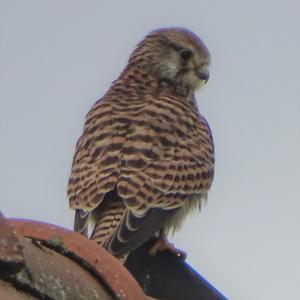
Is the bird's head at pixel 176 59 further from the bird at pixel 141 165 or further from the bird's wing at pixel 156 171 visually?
the bird's wing at pixel 156 171

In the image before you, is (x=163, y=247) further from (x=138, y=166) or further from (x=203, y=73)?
(x=203, y=73)

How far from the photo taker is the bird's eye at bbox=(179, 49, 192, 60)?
31.0ft

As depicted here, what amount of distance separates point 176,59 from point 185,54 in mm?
A: 102

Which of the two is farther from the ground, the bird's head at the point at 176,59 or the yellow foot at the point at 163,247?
the bird's head at the point at 176,59

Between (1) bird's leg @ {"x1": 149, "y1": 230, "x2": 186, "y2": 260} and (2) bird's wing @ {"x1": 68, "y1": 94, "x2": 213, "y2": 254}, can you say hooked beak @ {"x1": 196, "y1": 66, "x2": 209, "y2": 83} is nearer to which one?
(2) bird's wing @ {"x1": 68, "y1": 94, "x2": 213, "y2": 254}

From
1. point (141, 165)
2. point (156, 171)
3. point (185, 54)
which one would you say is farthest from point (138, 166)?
point (185, 54)

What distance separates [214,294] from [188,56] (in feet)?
16.0

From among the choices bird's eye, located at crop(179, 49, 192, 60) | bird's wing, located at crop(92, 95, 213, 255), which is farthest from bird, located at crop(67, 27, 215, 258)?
bird's eye, located at crop(179, 49, 192, 60)

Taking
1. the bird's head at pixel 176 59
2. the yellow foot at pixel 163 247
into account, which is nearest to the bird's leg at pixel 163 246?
the yellow foot at pixel 163 247

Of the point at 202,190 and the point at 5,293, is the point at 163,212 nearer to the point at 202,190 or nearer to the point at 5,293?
the point at 202,190

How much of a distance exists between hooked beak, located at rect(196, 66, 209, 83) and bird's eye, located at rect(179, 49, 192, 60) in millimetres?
158

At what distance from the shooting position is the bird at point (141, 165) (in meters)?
7.16

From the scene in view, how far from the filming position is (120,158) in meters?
7.53

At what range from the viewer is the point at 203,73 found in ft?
30.6
